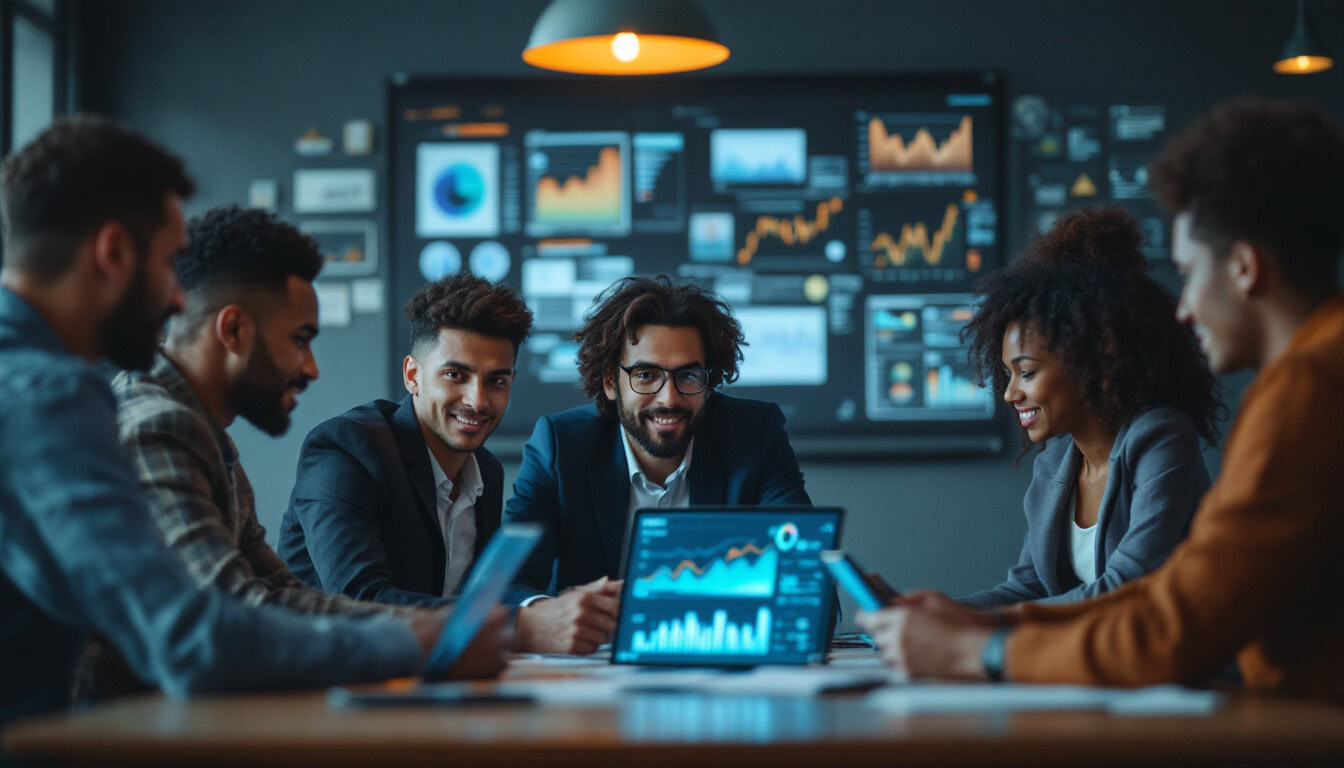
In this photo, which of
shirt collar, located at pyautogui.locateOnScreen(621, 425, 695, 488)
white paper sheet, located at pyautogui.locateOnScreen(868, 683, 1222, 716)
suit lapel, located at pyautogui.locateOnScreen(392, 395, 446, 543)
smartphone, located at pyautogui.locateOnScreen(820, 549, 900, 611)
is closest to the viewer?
white paper sheet, located at pyautogui.locateOnScreen(868, 683, 1222, 716)

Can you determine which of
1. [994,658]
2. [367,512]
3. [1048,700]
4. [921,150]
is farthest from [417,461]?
[921,150]

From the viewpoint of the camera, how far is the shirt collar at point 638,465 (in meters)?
2.96

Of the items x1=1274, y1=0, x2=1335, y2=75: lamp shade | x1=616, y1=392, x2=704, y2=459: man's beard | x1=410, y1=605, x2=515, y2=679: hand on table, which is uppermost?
x1=1274, y1=0, x2=1335, y2=75: lamp shade

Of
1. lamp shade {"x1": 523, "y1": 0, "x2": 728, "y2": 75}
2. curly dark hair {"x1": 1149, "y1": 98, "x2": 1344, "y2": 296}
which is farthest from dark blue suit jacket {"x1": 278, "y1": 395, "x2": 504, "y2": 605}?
curly dark hair {"x1": 1149, "y1": 98, "x2": 1344, "y2": 296}

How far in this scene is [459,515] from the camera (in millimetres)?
2977

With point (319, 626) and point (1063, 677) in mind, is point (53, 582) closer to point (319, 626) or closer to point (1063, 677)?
point (319, 626)

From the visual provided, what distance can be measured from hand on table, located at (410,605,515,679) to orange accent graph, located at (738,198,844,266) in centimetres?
316

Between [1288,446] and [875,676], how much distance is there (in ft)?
1.88

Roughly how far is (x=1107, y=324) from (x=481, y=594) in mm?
1648

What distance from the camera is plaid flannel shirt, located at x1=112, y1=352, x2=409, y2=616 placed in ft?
5.68

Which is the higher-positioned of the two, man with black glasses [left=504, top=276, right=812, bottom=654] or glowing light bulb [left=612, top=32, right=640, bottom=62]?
glowing light bulb [left=612, top=32, right=640, bottom=62]

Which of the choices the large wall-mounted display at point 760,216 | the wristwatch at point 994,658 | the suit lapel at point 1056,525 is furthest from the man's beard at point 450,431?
the large wall-mounted display at point 760,216

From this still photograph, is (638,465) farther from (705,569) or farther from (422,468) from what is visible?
(705,569)

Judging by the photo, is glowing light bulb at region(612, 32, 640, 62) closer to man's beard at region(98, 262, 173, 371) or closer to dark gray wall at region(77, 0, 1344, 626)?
man's beard at region(98, 262, 173, 371)
